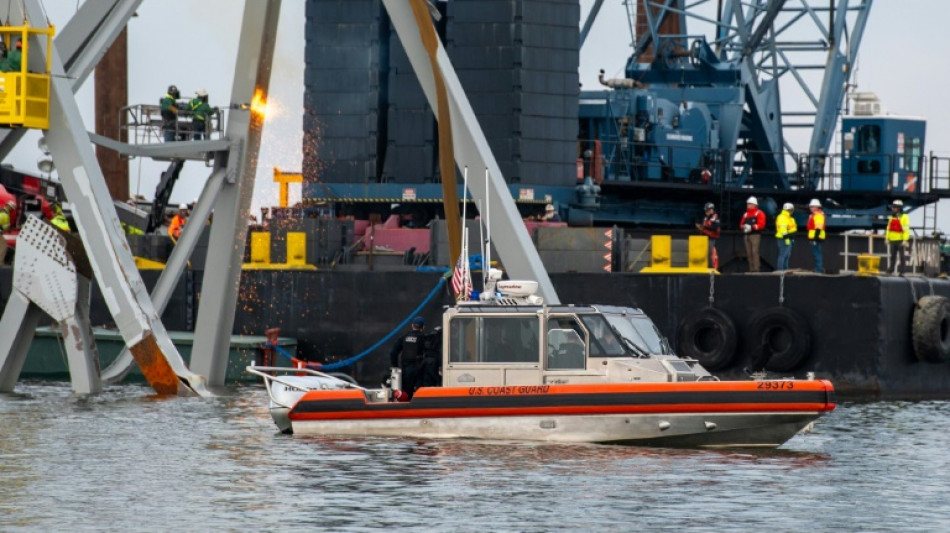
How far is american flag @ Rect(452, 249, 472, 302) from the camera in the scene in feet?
78.7

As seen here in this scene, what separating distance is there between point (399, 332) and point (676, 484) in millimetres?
15019

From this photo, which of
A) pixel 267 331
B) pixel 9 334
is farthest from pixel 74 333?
pixel 267 331

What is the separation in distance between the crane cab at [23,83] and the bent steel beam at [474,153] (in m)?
5.48

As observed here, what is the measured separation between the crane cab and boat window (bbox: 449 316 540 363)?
8.35m

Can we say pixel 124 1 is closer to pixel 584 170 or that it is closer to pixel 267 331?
pixel 267 331

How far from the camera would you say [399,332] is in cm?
3416

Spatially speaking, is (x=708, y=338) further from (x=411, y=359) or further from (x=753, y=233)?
(x=411, y=359)

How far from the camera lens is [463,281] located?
24.2m

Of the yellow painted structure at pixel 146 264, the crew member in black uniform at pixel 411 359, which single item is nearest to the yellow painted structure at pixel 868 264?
the crew member in black uniform at pixel 411 359

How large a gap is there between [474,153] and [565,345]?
728cm

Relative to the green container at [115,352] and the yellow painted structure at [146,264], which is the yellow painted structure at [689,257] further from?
the yellow painted structure at [146,264]

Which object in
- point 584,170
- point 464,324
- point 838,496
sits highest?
point 584,170

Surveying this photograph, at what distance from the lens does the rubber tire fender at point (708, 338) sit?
31.9 meters

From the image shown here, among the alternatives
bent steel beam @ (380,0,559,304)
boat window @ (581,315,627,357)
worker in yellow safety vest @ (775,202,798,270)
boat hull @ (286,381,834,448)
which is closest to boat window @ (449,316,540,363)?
boat hull @ (286,381,834,448)
